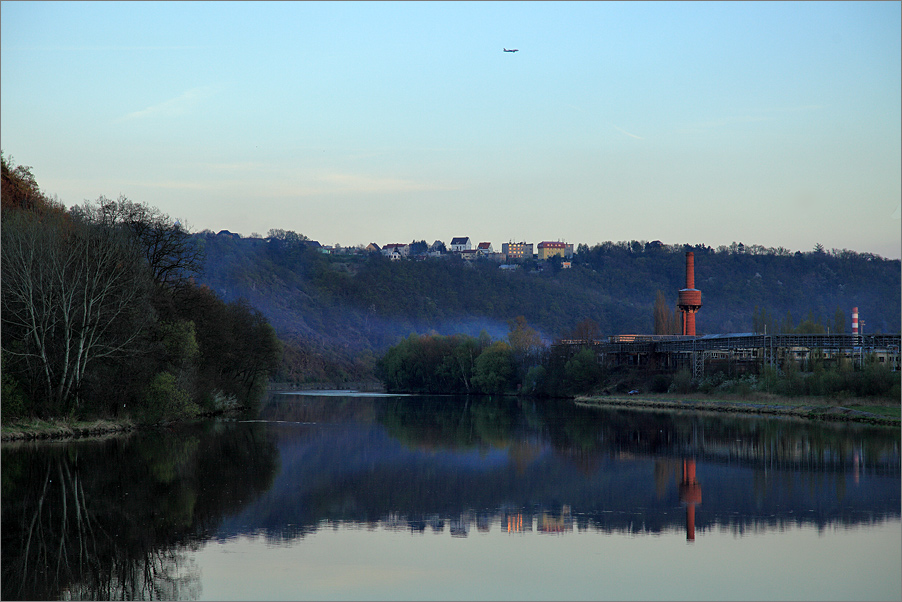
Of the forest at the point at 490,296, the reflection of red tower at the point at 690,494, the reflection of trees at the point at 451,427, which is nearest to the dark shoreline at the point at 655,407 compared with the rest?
the reflection of trees at the point at 451,427

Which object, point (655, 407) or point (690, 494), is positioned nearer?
A: point (690, 494)

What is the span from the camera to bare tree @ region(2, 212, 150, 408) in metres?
32.0

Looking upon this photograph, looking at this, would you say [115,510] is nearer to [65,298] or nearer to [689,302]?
[65,298]

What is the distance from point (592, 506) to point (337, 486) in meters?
6.65

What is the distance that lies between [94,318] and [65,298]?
176 centimetres

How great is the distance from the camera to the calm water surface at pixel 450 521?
1294cm

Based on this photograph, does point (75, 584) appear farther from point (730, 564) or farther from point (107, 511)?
point (730, 564)

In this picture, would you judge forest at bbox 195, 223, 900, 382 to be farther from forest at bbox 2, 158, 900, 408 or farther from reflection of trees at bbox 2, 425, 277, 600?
reflection of trees at bbox 2, 425, 277, 600

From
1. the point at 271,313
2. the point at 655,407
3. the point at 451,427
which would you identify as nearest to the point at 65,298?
the point at 451,427

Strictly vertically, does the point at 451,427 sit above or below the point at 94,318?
below

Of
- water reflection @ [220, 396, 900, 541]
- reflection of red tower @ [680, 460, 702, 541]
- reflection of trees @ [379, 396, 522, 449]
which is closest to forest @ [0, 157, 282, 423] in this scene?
water reflection @ [220, 396, 900, 541]

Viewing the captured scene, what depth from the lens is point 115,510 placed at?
1819cm

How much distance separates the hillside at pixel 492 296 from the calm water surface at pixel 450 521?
436 ft

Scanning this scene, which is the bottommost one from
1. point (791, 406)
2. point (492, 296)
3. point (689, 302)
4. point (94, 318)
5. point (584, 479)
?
point (791, 406)
